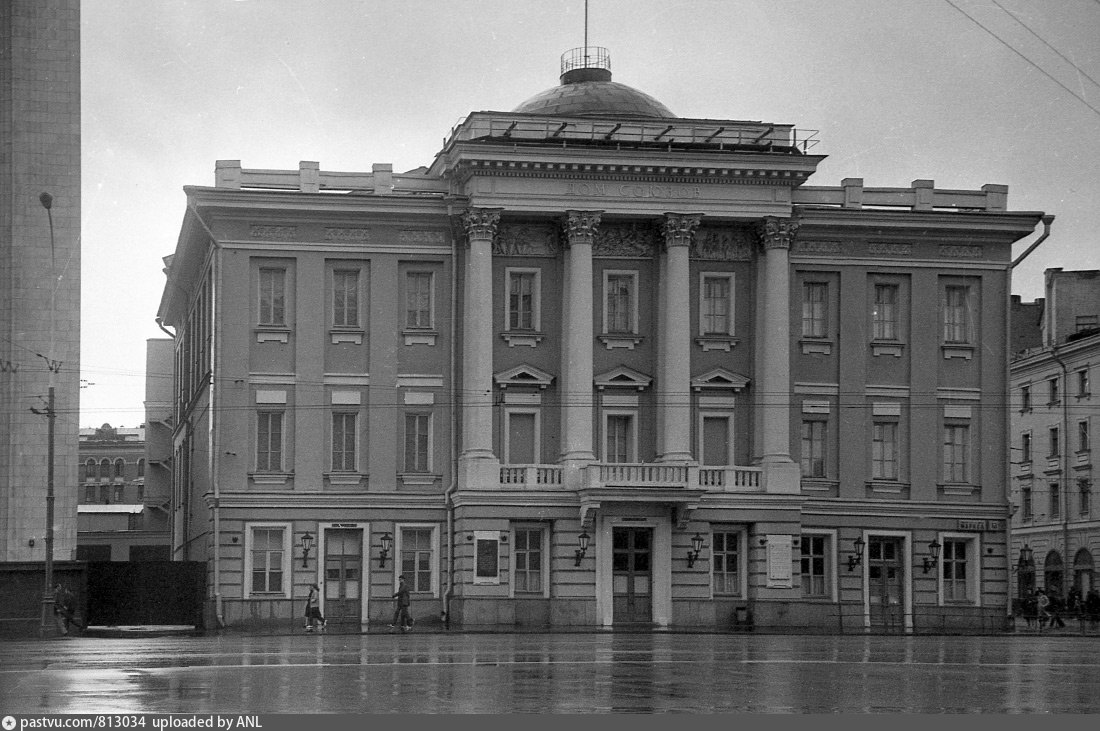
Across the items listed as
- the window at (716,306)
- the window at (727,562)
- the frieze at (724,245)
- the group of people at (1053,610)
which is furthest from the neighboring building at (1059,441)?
the window at (727,562)

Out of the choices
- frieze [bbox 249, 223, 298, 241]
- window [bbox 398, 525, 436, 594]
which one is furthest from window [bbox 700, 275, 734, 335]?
frieze [bbox 249, 223, 298, 241]

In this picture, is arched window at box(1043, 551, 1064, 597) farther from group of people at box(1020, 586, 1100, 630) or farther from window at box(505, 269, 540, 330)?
window at box(505, 269, 540, 330)

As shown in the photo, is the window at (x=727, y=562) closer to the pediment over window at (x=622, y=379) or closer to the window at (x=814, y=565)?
the window at (x=814, y=565)

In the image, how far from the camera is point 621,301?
53.2 meters

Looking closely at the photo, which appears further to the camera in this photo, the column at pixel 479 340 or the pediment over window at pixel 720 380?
the pediment over window at pixel 720 380

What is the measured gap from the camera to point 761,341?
52.7m

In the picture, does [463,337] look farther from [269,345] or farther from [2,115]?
[2,115]

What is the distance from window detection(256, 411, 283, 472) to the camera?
169 feet

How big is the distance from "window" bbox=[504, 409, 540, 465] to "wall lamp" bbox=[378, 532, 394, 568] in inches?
171

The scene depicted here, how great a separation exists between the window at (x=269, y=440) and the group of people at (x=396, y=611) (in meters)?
4.23

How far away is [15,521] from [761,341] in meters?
24.1

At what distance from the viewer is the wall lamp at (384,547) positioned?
169 ft

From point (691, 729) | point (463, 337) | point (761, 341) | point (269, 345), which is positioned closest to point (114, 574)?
point (269, 345)

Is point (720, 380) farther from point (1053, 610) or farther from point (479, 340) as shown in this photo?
point (1053, 610)
